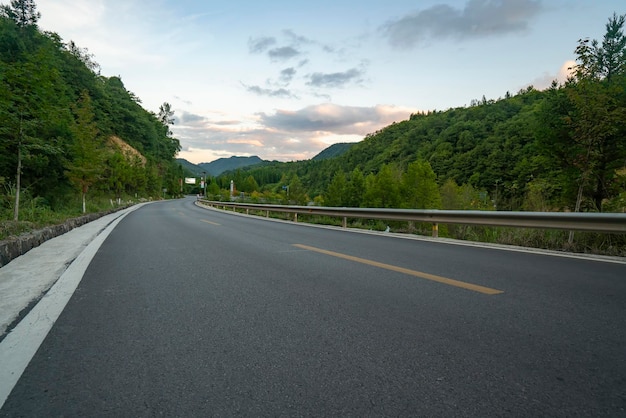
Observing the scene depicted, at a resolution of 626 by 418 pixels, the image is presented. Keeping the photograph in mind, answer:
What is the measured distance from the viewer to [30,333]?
2576 mm

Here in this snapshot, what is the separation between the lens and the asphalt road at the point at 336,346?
68.0 inches

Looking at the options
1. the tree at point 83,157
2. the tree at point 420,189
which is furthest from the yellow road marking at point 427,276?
the tree at point 420,189

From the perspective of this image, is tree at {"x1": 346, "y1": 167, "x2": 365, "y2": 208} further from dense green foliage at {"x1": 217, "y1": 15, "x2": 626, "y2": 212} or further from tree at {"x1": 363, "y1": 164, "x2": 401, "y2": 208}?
tree at {"x1": 363, "y1": 164, "x2": 401, "y2": 208}

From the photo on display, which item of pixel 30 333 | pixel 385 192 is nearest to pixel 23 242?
pixel 30 333

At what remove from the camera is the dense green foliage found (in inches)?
378

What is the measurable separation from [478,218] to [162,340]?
717 centimetres

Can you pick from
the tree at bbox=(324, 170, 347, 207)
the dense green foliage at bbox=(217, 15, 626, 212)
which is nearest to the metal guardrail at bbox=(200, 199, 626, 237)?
the dense green foliage at bbox=(217, 15, 626, 212)

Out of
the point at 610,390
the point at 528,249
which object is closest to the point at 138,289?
the point at 610,390

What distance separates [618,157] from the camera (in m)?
10.2

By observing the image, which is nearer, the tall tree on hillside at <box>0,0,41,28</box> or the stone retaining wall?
the stone retaining wall

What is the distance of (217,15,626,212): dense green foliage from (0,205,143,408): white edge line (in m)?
10.5

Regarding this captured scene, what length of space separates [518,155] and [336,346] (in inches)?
2867

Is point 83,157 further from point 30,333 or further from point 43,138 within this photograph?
point 30,333

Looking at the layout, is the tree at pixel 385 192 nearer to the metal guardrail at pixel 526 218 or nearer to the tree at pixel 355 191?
the tree at pixel 355 191
